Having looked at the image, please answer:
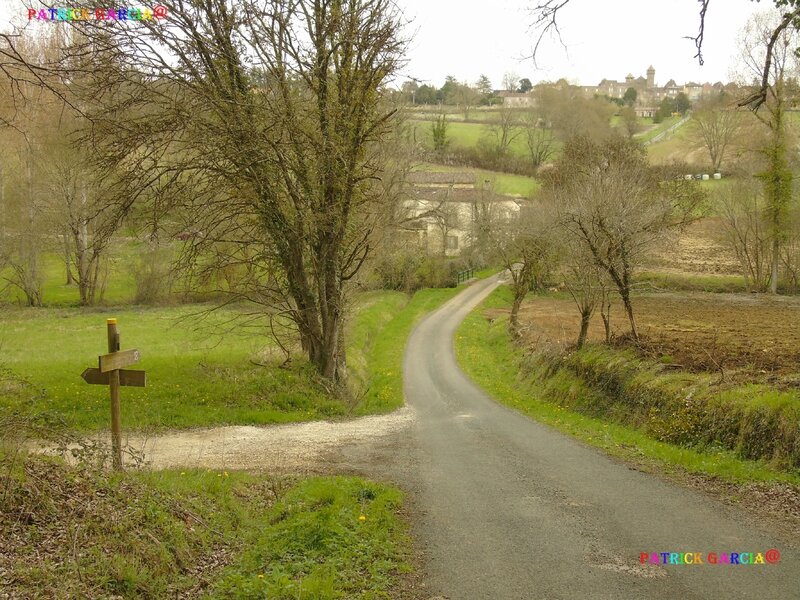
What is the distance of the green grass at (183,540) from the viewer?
17.2ft

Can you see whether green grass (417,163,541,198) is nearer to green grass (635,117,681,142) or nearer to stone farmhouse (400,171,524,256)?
stone farmhouse (400,171,524,256)

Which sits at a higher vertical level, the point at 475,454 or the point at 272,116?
the point at 272,116

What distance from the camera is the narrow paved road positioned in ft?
19.4

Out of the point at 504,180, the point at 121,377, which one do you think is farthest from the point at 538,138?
the point at 121,377

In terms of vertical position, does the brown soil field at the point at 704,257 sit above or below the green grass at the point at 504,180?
below

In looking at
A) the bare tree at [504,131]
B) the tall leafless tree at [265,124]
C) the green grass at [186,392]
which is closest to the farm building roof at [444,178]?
the bare tree at [504,131]

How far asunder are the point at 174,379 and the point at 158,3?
8870mm

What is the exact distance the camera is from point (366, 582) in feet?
19.3

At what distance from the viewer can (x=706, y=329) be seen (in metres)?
24.9

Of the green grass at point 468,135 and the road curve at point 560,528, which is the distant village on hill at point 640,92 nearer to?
the green grass at point 468,135

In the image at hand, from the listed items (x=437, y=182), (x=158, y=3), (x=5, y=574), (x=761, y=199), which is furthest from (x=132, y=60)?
(x=437, y=182)

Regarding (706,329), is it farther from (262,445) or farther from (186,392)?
(186,392)

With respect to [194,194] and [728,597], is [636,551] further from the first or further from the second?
[194,194]

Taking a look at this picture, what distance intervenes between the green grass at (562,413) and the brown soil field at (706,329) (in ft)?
6.03
